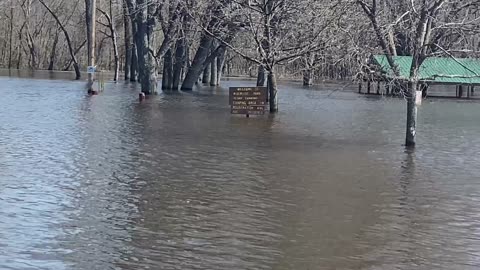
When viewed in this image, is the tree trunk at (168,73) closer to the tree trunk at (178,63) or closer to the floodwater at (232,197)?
the tree trunk at (178,63)

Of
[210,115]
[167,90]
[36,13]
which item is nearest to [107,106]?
[210,115]

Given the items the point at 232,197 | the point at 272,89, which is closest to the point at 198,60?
the point at 272,89

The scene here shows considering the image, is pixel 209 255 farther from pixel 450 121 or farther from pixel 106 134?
pixel 450 121

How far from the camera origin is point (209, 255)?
7828 mm

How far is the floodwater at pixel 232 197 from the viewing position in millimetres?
7941

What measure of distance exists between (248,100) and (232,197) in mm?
15229

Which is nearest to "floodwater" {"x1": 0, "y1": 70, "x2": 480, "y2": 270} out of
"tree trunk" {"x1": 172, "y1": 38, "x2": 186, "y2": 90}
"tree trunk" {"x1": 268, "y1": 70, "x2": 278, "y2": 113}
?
"tree trunk" {"x1": 268, "y1": 70, "x2": 278, "y2": 113}

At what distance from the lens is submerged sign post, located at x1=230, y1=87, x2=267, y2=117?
2565 centimetres

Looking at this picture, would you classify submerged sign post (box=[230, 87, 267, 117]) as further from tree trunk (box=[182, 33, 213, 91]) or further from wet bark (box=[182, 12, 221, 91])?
tree trunk (box=[182, 33, 213, 91])

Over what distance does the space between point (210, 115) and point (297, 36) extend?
402 cm

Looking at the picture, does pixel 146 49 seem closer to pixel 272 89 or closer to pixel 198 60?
pixel 198 60

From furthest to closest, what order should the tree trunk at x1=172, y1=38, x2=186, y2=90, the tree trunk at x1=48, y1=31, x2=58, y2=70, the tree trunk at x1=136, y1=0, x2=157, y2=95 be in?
the tree trunk at x1=48, y1=31, x2=58, y2=70, the tree trunk at x1=172, y1=38, x2=186, y2=90, the tree trunk at x1=136, y1=0, x2=157, y2=95

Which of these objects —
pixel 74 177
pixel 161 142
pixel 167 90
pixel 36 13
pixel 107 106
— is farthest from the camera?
pixel 36 13

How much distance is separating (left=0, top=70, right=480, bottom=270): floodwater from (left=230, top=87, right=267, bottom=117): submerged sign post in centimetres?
416
